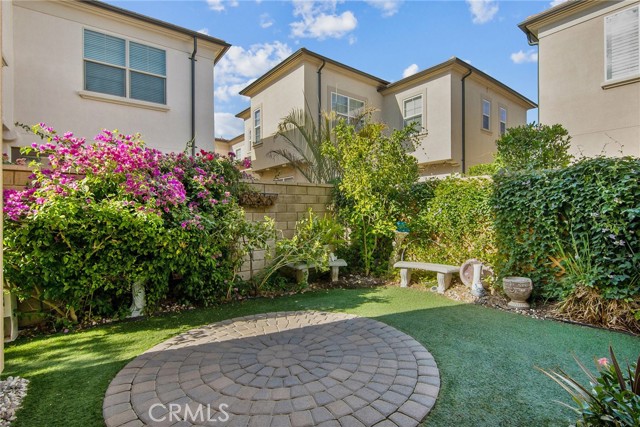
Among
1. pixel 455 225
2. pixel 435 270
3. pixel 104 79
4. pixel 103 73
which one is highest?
pixel 103 73

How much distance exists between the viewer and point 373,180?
6414 millimetres

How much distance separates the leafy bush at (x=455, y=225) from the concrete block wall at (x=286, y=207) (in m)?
2.19

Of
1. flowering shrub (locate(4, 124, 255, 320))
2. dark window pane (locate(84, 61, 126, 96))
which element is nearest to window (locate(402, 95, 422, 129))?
dark window pane (locate(84, 61, 126, 96))

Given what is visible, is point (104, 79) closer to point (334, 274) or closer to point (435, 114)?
point (334, 274)

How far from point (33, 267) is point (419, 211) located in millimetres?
6333

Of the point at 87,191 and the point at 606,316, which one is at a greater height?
the point at 87,191

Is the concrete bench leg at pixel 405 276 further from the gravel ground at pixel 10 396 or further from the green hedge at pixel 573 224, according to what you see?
the gravel ground at pixel 10 396

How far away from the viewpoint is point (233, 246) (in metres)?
5.11

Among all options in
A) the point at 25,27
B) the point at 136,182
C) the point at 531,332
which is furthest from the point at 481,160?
the point at 25,27

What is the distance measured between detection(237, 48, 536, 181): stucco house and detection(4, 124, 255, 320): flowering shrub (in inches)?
281

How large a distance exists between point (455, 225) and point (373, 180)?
6.01 ft

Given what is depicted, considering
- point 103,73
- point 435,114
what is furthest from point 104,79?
point 435,114

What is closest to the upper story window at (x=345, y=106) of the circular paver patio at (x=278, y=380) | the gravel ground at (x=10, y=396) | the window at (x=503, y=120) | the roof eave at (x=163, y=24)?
the roof eave at (x=163, y=24)

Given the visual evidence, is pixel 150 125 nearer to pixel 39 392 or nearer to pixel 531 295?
pixel 39 392
